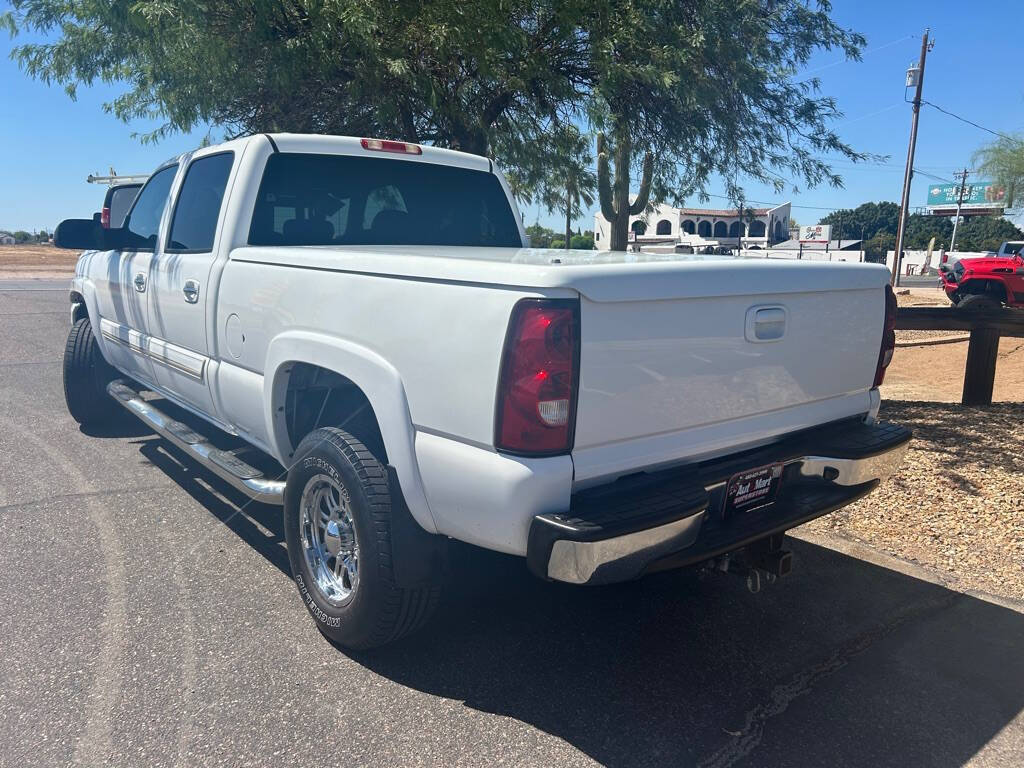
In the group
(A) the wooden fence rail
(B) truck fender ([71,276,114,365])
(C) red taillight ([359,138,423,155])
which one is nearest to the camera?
(C) red taillight ([359,138,423,155])

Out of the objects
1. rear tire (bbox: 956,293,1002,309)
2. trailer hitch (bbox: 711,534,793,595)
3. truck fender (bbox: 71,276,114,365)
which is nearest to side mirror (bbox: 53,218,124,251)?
truck fender (bbox: 71,276,114,365)

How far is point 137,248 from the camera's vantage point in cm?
509

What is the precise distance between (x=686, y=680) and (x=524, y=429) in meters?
1.38

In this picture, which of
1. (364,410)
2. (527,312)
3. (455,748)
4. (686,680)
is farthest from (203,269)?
(686,680)

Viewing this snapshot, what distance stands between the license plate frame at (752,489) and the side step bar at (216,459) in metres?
1.91

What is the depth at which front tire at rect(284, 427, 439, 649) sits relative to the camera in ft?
9.53

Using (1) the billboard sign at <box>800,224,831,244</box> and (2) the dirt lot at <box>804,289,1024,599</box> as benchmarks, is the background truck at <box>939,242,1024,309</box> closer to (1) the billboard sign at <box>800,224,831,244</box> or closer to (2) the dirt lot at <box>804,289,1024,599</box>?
(2) the dirt lot at <box>804,289,1024,599</box>

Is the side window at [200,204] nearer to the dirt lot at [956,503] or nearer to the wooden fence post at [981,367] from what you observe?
the dirt lot at [956,503]

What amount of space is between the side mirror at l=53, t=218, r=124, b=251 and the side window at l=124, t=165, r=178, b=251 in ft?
0.32

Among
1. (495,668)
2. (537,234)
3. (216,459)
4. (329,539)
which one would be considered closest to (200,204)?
(216,459)

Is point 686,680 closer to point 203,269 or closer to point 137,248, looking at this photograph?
point 203,269

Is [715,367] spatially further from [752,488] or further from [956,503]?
[956,503]

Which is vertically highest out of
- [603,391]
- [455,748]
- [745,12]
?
[745,12]

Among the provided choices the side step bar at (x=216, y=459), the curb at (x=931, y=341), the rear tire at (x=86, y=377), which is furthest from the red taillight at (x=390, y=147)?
the curb at (x=931, y=341)
